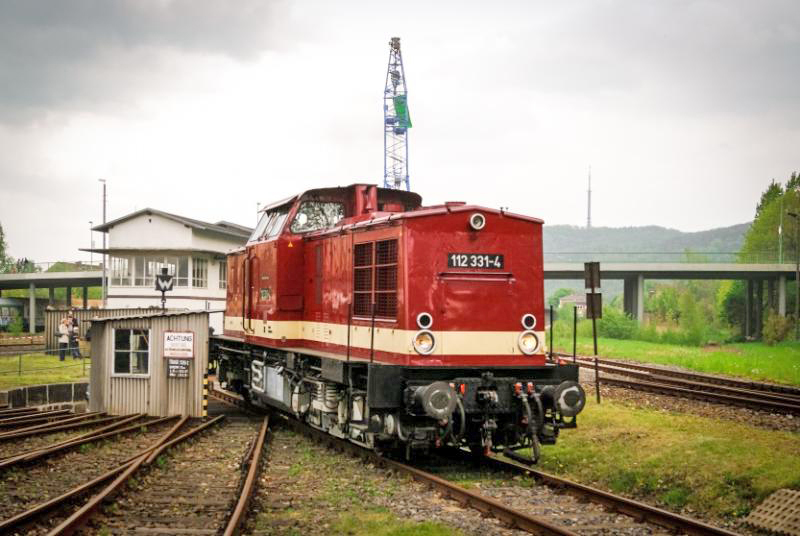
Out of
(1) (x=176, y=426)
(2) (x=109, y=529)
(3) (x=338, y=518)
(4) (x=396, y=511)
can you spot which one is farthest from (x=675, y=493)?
(1) (x=176, y=426)

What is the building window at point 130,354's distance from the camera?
1623 centimetres

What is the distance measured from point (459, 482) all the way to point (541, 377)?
1.80m

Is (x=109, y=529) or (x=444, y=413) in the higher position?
(x=444, y=413)

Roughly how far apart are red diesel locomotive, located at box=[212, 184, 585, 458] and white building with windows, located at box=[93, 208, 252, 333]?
30.5m

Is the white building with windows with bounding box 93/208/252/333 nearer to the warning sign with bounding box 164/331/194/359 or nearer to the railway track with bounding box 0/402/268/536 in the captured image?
the warning sign with bounding box 164/331/194/359

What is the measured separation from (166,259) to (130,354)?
27.9 meters

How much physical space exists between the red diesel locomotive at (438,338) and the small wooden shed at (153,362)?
4.81 m

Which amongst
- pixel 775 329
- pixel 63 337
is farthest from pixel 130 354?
pixel 775 329

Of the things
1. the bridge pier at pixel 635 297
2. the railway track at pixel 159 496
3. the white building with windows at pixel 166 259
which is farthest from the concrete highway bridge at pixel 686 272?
the railway track at pixel 159 496

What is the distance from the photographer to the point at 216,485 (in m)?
9.54

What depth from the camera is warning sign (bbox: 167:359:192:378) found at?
1611 centimetres

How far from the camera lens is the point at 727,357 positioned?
30.5 m

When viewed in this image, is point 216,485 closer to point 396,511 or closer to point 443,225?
point 396,511

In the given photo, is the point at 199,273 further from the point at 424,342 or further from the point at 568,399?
the point at 568,399
